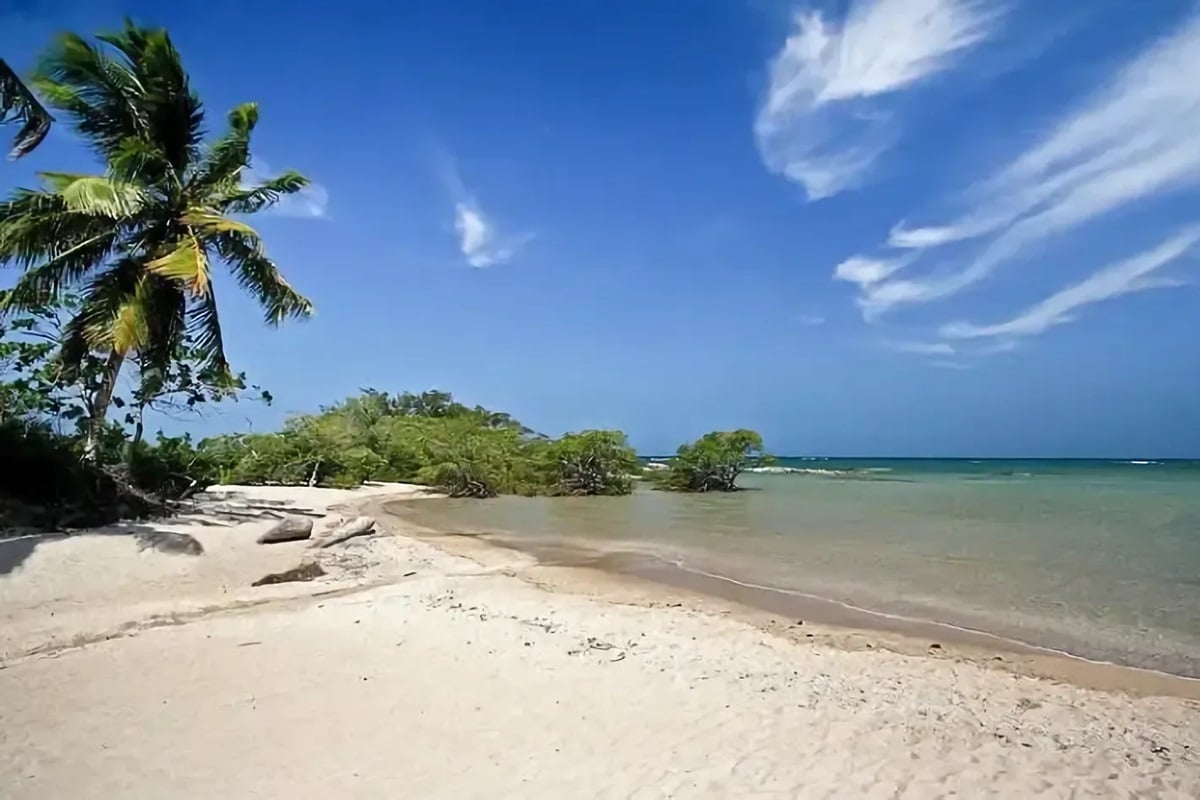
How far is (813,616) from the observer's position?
10.2 meters

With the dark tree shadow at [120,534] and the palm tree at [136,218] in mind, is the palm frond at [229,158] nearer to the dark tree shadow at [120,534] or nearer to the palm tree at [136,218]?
the palm tree at [136,218]

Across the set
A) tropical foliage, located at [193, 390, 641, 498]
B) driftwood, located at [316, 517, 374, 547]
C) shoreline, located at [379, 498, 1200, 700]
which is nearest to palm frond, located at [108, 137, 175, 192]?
driftwood, located at [316, 517, 374, 547]

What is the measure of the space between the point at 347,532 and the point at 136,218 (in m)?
7.24

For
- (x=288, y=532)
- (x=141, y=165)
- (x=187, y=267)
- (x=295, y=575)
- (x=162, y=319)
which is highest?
(x=141, y=165)

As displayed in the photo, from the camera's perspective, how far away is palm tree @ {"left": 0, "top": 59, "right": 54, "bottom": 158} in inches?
396

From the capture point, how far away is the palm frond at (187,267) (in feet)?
39.4

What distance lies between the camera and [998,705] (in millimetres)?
6211

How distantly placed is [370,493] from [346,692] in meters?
28.9

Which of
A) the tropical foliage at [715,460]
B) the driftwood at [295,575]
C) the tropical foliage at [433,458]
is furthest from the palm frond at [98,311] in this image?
the tropical foliage at [715,460]

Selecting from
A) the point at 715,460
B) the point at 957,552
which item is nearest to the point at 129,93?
the point at 957,552

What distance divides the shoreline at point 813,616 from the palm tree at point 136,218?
6.91 meters

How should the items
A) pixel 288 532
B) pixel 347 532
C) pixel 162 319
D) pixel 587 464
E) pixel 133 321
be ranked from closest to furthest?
pixel 133 321 → pixel 288 532 → pixel 162 319 → pixel 347 532 → pixel 587 464

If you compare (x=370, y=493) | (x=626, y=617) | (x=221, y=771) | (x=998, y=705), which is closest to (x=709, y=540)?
(x=626, y=617)

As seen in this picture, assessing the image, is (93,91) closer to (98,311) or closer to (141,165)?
(141,165)
